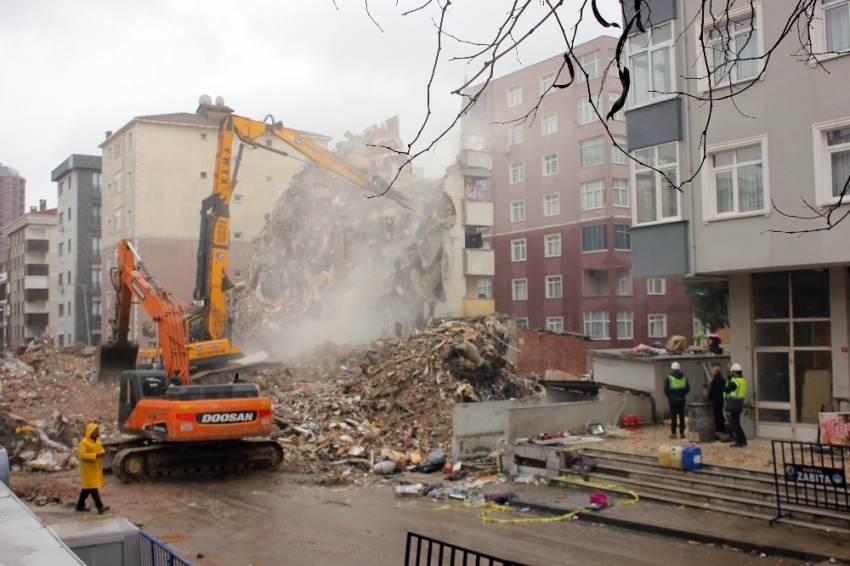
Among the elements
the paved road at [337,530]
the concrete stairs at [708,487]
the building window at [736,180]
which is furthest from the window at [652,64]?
the paved road at [337,530]

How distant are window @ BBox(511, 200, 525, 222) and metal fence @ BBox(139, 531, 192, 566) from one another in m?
38.8

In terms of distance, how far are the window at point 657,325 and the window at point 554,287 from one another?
194 inches

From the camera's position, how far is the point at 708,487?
11.2m

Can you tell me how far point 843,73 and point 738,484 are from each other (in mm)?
7134

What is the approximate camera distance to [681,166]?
1509cm

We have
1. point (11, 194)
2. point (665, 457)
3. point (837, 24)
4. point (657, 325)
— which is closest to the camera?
point (665, 457)

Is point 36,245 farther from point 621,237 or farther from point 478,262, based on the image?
point 621,237

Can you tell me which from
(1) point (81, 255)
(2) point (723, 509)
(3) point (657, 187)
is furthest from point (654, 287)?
(1) point (81, 255)

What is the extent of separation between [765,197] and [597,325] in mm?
26530

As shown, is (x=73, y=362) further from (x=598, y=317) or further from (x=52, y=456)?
(x=598, y=317)

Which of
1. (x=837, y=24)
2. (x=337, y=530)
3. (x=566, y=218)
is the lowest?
(x=337, y=530)

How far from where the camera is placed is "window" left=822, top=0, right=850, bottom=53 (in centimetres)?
1266

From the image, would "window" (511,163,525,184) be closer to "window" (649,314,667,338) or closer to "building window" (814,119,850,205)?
"window" (649,314,667,338)

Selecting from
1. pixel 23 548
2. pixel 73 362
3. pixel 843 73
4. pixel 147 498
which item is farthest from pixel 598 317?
pixel 23 548
